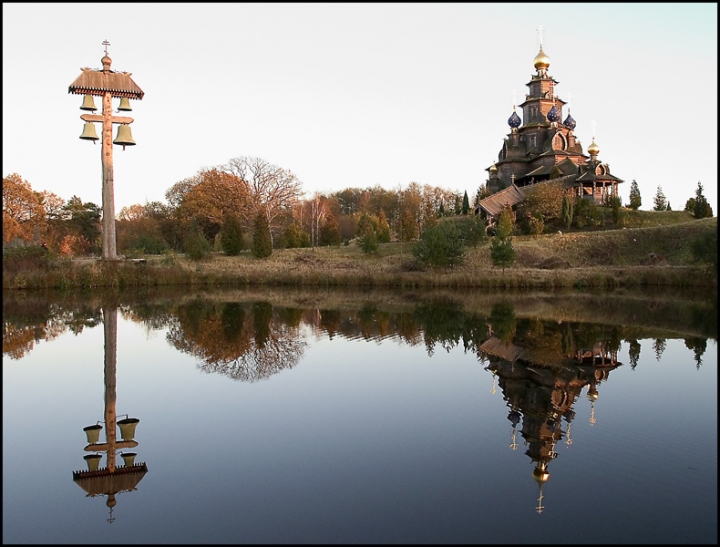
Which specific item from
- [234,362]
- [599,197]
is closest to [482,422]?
[234,362]

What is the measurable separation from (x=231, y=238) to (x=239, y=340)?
85.4 ft

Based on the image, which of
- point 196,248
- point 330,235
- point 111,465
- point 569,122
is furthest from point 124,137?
point 569,122

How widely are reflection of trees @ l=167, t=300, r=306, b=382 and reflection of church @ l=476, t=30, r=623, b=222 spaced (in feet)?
97.6

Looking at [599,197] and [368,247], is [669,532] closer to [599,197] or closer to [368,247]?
[368,247]

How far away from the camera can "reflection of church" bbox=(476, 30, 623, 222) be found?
4516 cm

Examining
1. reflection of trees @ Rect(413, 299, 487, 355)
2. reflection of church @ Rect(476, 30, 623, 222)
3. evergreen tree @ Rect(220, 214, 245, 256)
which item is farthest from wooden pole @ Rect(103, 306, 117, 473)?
reflection of church @ Rect(476, 30, 623, 222)

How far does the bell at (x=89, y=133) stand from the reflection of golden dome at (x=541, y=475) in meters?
27.3

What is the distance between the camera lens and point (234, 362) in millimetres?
11250

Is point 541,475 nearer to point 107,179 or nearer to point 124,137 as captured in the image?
point 124,137

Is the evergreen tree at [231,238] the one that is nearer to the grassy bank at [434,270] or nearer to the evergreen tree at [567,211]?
the grassy bank at [434,270]

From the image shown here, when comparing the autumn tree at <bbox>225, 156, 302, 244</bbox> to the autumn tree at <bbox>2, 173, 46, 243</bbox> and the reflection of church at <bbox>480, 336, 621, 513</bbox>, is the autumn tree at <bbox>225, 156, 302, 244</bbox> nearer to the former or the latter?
the autumn tree at <bbox>2, 173, 46, 243</bbox>

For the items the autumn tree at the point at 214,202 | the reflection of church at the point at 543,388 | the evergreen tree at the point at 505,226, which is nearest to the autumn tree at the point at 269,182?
the autumn tree at the point at 214,202

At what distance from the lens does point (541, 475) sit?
5781 millimetres

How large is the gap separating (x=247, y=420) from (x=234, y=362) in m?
3.68
